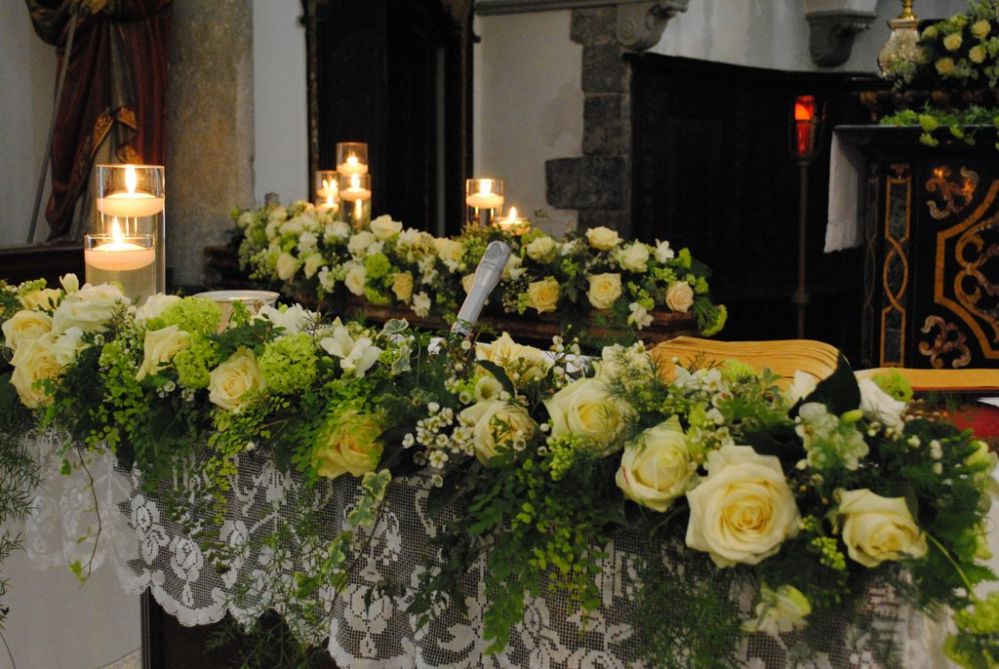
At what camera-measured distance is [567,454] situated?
1.33 meters

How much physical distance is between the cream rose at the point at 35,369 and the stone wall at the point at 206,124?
14.4 feet

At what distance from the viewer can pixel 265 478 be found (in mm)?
1673

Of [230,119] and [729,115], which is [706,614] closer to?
[230,119]

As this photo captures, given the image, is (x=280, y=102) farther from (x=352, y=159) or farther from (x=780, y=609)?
(x=780, y=609)

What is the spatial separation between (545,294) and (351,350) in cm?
188

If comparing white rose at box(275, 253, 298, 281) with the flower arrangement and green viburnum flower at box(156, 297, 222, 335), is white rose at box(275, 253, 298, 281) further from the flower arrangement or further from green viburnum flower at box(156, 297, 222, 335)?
green viburnum flower at box(156, 297, 222, 335)

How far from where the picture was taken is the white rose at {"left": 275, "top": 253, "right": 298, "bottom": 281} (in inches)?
174

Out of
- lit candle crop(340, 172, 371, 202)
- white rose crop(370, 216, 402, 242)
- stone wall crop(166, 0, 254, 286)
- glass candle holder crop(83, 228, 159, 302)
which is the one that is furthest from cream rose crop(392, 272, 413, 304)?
stone wall crop(166, 0, 254, 286)

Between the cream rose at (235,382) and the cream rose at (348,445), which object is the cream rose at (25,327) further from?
the cream rose at (348,445)

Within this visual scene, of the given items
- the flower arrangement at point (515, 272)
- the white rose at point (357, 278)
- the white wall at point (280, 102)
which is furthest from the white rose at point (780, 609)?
A: the white wall at point (280, 102)

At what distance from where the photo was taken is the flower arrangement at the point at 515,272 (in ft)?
11.4

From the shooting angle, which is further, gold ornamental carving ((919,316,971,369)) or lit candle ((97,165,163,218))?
gold ornamental carving ((919,316,971,369))

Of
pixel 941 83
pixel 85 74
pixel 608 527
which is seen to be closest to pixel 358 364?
Result: pixel 608 527

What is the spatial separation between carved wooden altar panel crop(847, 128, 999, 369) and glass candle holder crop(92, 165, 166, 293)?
2916 millimetres
